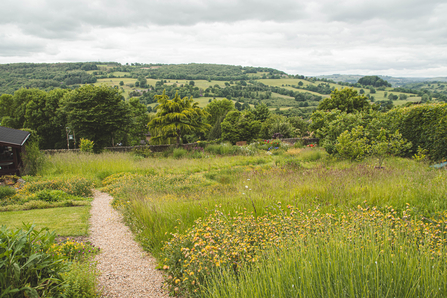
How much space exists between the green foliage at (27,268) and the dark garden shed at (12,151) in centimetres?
980

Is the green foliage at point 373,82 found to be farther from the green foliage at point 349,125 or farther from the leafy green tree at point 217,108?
the green foliage at point 349,125

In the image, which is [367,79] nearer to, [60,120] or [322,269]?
[60,120]

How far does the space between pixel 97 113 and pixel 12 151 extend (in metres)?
10.5

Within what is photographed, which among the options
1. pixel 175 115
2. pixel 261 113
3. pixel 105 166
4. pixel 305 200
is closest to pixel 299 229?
pixel 305 200

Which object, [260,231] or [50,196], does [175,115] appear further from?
[260,231]

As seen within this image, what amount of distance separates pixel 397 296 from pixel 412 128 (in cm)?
1219

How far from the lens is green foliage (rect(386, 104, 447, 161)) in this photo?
982 cm

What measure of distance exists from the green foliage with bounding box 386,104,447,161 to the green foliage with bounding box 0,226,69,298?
12741 millimetres

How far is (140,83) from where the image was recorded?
82562mm

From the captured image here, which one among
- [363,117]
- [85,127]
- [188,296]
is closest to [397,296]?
[188,296]

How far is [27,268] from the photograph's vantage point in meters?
2.38

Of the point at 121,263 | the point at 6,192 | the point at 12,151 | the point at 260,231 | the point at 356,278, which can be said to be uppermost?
the point at 356,278

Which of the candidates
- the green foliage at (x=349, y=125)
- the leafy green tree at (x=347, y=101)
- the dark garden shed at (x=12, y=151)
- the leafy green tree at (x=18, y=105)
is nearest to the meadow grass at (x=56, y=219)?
the dark garden shed at (x=12, y=151)

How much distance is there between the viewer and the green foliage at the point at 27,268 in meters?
2.22
